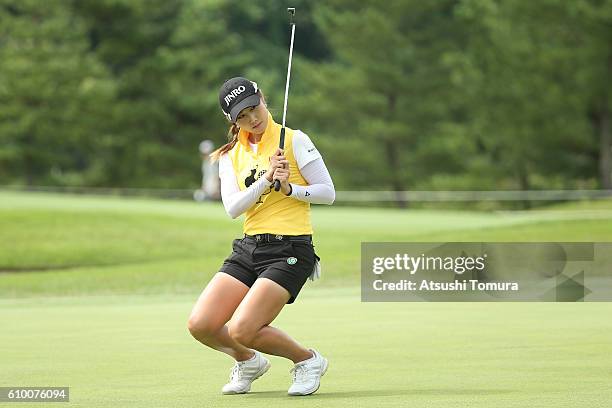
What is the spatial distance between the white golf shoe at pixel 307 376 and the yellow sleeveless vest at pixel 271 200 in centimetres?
73

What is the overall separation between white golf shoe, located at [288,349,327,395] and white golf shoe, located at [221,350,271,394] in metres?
0.27

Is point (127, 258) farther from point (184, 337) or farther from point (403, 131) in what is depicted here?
point (403, 131)

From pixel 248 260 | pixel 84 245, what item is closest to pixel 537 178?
pixel 84 245

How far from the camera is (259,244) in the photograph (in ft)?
24.4

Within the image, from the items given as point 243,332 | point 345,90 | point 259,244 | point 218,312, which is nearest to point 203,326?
point 218,312

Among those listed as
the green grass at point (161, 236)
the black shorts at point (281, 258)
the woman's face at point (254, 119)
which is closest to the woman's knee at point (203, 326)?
the black shorts at point (281, 258)

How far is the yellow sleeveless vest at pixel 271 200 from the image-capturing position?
7.41 m

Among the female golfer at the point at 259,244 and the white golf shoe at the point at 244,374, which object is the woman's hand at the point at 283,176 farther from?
the white golf shoe at the point at 244,374

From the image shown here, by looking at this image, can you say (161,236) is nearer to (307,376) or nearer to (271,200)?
(271,200)

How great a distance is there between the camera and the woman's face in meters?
7.36

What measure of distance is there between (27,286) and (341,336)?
9463 mm

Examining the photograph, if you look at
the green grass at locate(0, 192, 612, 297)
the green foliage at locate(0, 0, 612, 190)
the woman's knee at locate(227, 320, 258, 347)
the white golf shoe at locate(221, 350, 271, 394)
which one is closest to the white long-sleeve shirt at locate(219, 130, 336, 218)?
the woman's knee at locate(227, 320, 258, 347)

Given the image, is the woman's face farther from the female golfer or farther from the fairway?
the fairway

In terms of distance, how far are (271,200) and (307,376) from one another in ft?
3.26
